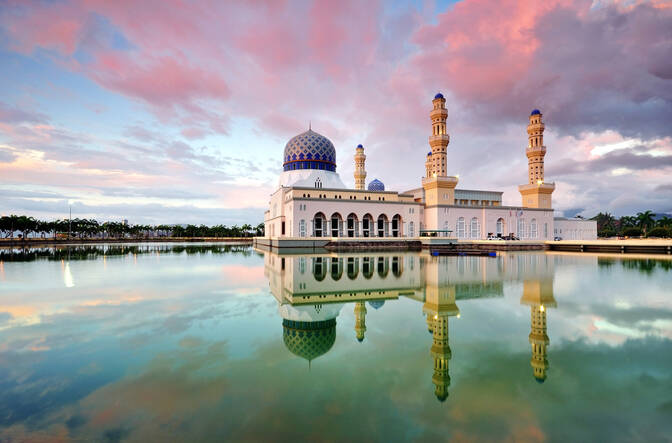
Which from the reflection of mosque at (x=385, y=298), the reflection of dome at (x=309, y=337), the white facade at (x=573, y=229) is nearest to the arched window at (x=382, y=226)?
the white facade at (x=573, y=229)

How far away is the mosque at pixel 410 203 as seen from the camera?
1567 inches

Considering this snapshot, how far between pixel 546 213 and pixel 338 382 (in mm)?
52163

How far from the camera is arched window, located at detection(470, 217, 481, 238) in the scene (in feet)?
147

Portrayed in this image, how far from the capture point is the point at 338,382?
4125 millimetres

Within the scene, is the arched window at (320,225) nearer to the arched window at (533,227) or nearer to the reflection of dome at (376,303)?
the arched window at (533,227)

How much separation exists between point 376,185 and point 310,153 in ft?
44.1

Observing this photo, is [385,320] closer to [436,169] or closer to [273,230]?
[436,169]

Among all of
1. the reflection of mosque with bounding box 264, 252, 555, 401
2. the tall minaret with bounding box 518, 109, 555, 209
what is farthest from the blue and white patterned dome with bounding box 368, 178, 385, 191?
the reflection of mosque with bounding box 264, 252, 555, 401

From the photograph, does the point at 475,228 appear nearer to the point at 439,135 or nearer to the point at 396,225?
the point at 396,225

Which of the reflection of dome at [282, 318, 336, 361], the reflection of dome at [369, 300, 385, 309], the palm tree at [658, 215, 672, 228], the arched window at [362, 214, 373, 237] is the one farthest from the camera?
the palm tree at [658, 215, 672, 228]

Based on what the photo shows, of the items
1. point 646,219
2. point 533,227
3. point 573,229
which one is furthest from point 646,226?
point 533,227

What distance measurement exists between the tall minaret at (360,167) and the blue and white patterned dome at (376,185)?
72.9 inches

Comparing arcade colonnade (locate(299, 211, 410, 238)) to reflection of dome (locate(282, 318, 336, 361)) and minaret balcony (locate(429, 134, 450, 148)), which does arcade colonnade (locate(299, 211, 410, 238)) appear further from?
reflection of dome (locate(282, 318, 336, 361))

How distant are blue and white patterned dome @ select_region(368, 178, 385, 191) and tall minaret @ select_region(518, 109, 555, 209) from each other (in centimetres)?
1991
